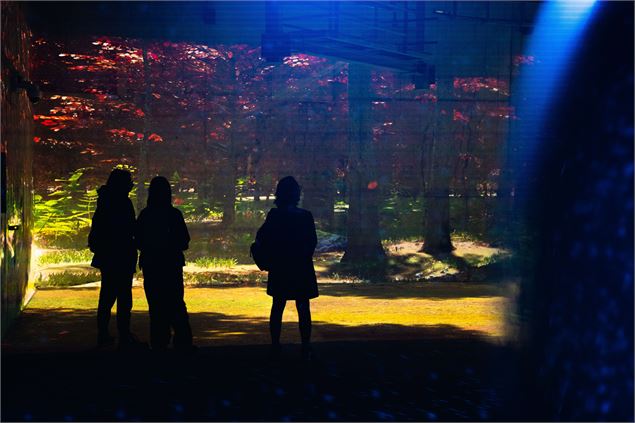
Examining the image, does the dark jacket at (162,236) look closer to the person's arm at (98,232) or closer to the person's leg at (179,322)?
the person's leg at (179,322)

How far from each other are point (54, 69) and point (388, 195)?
7171mm

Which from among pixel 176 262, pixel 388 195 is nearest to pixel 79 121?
pixel 388 195

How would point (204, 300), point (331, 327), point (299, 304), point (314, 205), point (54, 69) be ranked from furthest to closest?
1. point (314, 205)
2. point (54, 69)
3. point (204, 300)
4. point (331, 327)
5. point (299, 304)

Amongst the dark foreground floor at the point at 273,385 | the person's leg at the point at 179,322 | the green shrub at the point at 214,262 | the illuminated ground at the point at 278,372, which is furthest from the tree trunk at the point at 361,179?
the person's leg at the point at 179,322

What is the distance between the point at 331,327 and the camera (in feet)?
46.1

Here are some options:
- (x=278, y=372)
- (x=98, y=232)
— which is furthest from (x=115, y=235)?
(x=278, y=372)

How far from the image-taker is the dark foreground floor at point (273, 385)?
323 inches

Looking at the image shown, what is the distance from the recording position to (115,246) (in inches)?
460

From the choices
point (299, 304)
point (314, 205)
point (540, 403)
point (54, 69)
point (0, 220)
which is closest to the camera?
point (540, 403)

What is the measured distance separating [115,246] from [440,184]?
1255cm

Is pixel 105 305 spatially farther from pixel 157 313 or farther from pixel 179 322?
pixel 179 322

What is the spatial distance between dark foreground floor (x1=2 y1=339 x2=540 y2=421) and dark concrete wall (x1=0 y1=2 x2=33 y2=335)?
2.06 metres

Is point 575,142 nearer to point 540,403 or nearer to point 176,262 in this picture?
point 540,403

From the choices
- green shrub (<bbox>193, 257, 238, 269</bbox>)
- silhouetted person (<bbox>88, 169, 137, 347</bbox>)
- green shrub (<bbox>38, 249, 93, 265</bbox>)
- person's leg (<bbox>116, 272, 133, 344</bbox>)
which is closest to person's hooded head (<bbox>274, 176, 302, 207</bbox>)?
silhouetted person (<bbox>88, 169, 137, 347</bbox>)
